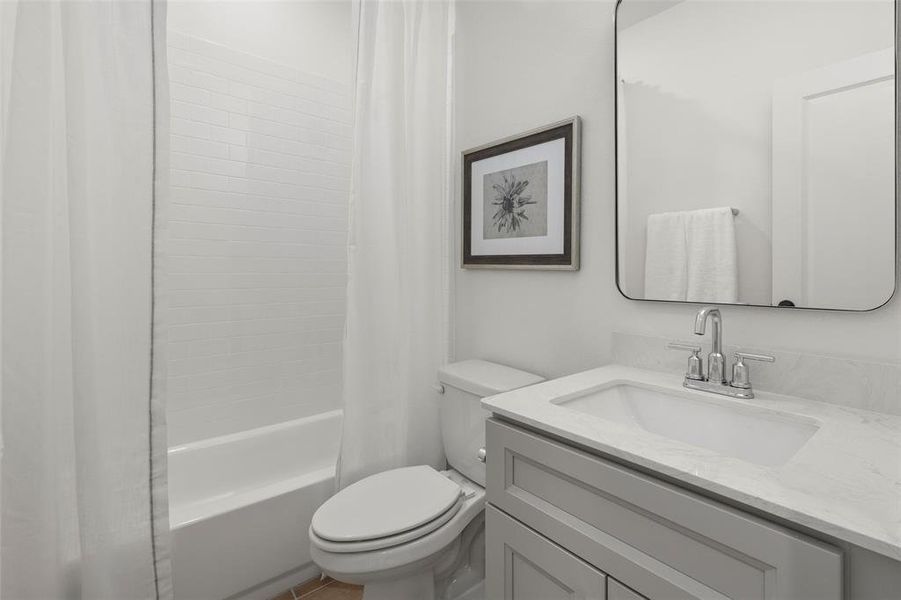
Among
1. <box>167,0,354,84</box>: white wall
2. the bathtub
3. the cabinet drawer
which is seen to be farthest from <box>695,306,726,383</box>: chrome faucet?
<box>167,0,354,84</box>: white wall

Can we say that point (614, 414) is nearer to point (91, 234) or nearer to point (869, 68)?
point (869, 68)

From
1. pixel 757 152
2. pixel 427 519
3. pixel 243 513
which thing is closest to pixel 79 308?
pixel 243 513

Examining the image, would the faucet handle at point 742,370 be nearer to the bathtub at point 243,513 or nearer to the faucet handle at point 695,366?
the faucet handle at point 695,366

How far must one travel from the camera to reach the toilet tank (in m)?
1.49

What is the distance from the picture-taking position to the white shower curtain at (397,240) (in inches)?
61.5

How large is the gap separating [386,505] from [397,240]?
90cm

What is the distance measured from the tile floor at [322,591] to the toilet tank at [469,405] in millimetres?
581

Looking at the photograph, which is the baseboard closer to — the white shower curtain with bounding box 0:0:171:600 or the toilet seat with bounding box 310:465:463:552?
the white shower curtain with bounding box 0:0:171:600

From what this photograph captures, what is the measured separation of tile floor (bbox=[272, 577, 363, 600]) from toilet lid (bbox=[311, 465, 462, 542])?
1.68 ft

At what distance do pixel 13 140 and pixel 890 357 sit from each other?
1.98 m

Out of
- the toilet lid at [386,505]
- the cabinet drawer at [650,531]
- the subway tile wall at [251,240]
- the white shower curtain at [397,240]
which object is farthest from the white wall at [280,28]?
the cabinet drawer at [650,531]

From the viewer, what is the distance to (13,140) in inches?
39.6

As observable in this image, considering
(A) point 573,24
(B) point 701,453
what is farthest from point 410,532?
(A) point 573,24

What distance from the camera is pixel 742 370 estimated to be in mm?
1035
